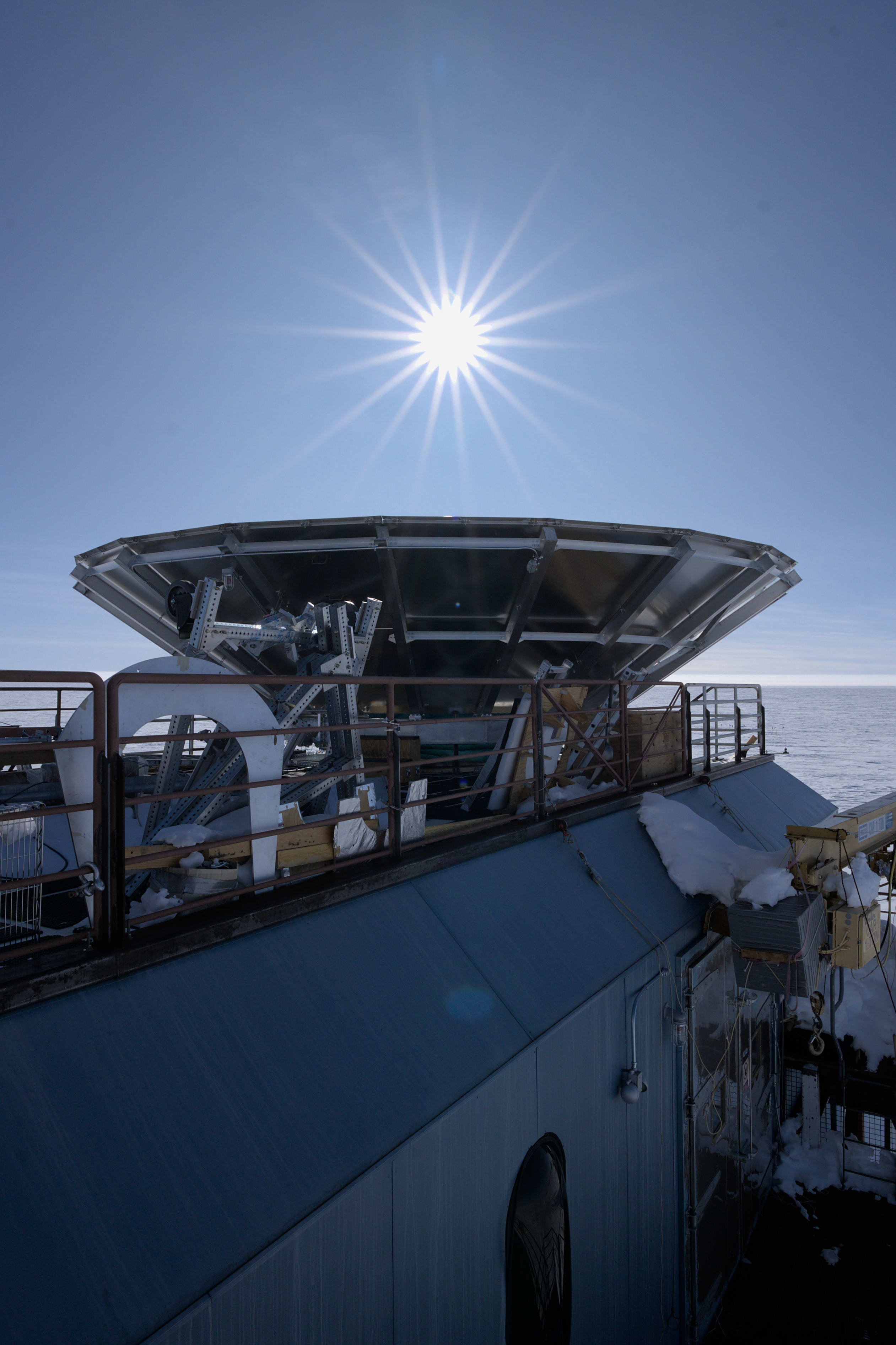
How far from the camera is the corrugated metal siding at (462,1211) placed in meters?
3.42

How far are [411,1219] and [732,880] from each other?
511cm

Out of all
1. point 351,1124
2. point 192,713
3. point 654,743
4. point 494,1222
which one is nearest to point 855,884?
point 654,743

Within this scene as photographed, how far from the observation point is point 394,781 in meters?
5.41

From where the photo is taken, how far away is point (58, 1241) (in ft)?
7.81

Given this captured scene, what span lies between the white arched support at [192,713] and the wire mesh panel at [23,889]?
10.0 inches

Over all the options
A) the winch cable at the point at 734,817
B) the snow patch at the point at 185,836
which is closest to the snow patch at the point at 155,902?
the snow patch at the point at 185,836

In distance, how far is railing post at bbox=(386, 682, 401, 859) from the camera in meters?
5.23

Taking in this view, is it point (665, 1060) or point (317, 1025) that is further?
point (665, 1060)

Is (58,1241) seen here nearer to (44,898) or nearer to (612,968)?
(612,968)

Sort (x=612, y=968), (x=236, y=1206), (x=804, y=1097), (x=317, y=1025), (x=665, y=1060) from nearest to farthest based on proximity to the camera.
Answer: (x=236, y=1206)
(x=317, y=1025)
(x=612, y=968)
(x=665, y=1060)
(x=804, y=1097)

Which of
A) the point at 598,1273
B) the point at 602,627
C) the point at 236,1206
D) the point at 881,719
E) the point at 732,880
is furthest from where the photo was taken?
the point at 881,719

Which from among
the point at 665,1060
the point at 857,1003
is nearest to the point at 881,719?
the point at 857,1003

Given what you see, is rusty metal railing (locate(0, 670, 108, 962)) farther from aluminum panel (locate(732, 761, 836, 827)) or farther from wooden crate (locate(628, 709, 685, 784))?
aluminum panel (locate(732, 761, 836, 827))

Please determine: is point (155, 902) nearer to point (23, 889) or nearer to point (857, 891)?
point (23, 889)
